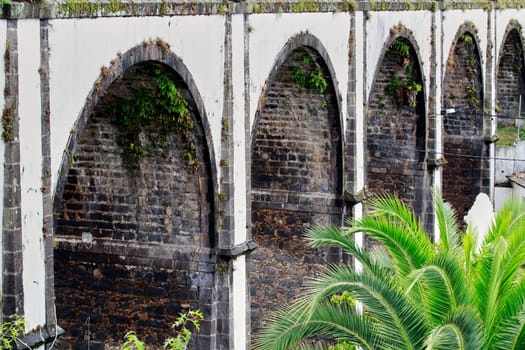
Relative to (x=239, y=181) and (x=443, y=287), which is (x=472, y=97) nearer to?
(x=239, y=181)

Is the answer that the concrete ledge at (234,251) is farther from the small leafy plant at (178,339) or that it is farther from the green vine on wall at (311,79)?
the green vine on wall at (311,79)

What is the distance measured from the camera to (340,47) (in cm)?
2192

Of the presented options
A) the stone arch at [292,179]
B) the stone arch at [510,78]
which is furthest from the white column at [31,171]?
the stone arch at [510,78]

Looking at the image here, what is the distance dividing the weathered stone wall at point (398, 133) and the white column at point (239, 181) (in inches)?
298

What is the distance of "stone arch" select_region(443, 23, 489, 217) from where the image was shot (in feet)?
100

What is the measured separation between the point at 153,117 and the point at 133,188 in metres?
1.21

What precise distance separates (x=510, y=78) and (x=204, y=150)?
66.3 feet

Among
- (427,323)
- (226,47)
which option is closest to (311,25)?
(226,47)

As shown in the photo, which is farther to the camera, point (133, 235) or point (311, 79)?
point (311, 79)

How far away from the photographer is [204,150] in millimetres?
17906

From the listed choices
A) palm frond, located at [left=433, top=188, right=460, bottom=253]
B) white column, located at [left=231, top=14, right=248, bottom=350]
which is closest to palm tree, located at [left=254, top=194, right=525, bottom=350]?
palm frond, located at [left=433, top=188, right=460, bottom=253]

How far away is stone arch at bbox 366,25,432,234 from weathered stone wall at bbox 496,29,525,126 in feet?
32.5

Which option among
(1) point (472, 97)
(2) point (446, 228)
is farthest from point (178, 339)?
(1) point (472, 97)

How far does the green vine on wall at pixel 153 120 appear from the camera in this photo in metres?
17.2
